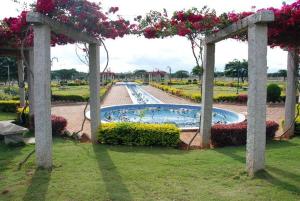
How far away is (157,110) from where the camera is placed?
19484mm

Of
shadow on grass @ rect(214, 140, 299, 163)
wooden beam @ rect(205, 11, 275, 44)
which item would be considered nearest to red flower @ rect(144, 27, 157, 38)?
wooden beam @ rect(205, 11, 275, 44)

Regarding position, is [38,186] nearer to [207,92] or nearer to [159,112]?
[207,92]

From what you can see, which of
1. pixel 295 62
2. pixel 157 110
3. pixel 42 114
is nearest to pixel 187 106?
pixel 157 110

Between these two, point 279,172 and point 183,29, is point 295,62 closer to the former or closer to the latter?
point 183,29

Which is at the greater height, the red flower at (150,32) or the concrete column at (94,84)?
the red flower at (150,32)

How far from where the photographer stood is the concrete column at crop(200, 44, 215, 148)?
830 cm

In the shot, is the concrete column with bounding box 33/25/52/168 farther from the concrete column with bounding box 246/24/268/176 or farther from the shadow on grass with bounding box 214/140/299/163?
the shadow on grass with bounding box 214/140/299/163

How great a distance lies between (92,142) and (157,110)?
36.0ft

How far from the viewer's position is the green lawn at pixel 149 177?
188 inches

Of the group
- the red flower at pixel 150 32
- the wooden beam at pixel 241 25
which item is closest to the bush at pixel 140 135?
the red flower at pixel 150 32

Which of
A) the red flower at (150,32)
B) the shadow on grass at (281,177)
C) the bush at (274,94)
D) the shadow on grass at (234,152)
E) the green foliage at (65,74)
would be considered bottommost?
the shadow on grass at (234,152)

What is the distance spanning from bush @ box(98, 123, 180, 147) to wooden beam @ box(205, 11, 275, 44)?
234 cm

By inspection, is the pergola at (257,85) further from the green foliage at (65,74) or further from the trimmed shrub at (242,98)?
the green foliage at (65,74)

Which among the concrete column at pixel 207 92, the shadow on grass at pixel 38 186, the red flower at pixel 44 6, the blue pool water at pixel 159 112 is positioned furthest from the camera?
the blue pool water at pixel 159 112
